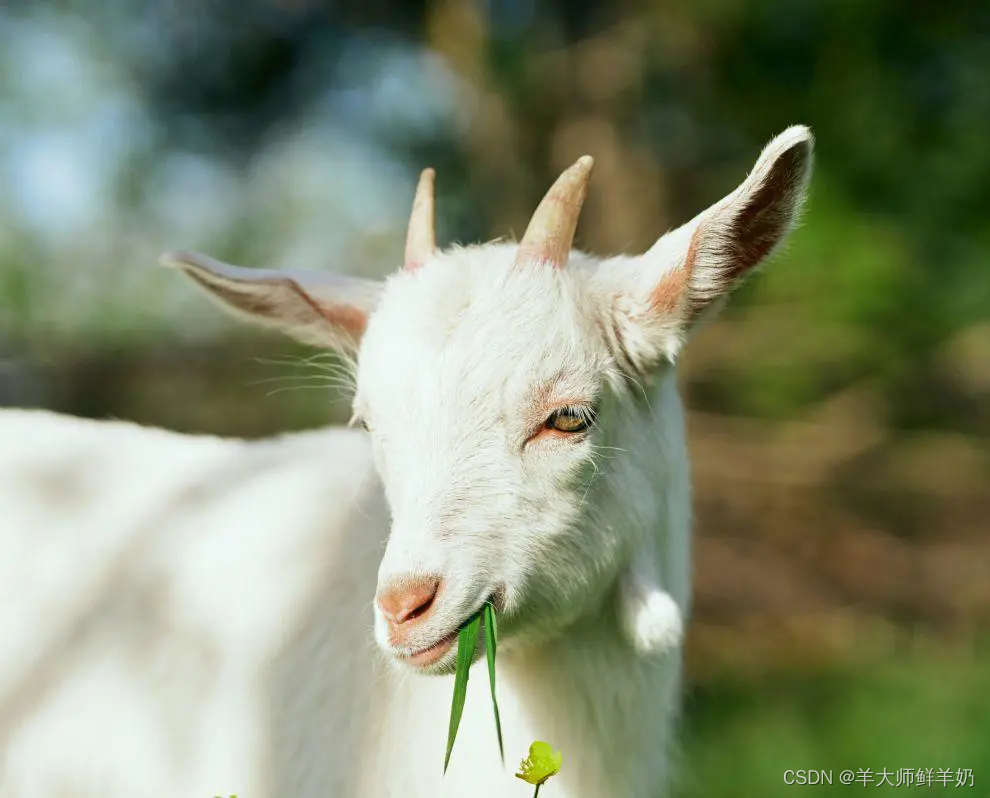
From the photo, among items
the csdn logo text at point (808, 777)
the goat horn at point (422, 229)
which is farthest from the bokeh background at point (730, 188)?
the goat horn at point (422, 229)

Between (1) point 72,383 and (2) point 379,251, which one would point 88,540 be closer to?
(2) point 379,251

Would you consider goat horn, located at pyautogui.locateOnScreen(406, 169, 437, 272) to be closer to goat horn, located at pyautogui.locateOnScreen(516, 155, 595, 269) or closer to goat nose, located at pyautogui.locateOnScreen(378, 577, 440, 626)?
goat horn, located at pyautogui.locateOnScreen(516, 155, 595, 269)

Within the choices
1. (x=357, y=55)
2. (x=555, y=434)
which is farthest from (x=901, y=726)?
(x=357, y=55)

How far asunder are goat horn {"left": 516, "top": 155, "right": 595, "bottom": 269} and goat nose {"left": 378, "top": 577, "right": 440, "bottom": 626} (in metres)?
0.71

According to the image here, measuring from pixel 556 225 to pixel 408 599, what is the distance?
32.7 inches

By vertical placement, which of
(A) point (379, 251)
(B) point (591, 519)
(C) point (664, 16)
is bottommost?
(B) point (591, 519)

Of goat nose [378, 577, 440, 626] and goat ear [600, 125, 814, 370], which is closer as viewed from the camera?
goat nose [378, 577, 440, 626]

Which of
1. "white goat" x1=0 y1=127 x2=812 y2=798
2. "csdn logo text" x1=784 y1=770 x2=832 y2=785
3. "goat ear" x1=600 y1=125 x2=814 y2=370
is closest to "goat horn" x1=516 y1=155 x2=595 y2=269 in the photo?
"white goat" x1=0 y1=127 x2=812 y2=798

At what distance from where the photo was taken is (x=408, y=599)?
1.88m

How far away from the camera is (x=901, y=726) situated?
490 cm

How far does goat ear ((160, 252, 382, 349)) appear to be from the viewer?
2.56m

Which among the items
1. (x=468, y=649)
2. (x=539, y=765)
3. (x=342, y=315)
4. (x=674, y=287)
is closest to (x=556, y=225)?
(x=674, y=287)

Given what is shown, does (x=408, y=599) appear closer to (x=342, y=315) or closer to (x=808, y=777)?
(x=342, y=315)

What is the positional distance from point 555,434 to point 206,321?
710 centimetres
